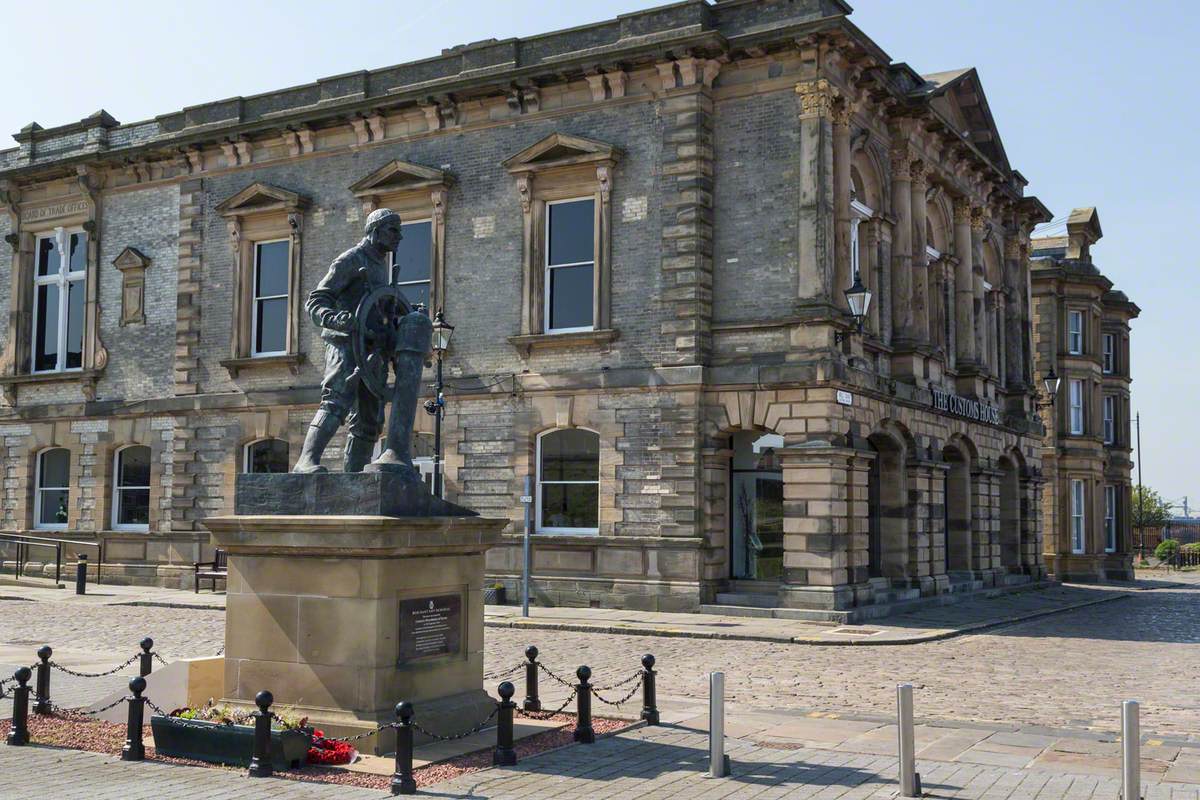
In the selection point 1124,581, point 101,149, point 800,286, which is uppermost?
point 101,149

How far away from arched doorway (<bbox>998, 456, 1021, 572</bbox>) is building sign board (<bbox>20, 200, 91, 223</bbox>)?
24.5 meters

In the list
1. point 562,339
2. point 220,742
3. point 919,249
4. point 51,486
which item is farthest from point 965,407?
point 220,742

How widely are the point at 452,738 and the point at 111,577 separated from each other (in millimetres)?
22608

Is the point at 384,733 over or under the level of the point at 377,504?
under

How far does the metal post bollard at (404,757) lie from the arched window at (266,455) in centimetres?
2050

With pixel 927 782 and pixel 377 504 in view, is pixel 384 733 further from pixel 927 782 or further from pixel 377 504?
pixel 927 782

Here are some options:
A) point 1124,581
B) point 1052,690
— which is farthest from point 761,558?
point 1124,581

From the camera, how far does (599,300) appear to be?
25.0 m

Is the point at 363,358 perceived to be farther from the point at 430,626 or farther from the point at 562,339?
the point at 562,339

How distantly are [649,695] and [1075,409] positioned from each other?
119 ft

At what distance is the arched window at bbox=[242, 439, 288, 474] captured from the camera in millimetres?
28781

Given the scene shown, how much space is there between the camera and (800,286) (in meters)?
23.1

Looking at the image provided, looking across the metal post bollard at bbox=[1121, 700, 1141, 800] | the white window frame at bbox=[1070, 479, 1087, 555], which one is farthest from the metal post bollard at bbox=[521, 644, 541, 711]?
the white window frame at bbox=[1070, 479, 1087, 555]

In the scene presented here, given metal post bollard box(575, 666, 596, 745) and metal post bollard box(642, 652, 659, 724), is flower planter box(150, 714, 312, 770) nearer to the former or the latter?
metal post bollard box(575, 666, 596, 745)
